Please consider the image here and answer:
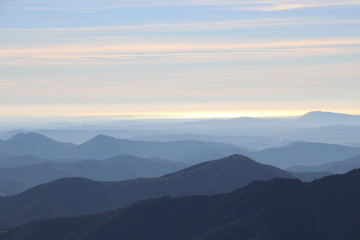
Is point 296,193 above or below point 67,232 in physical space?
above

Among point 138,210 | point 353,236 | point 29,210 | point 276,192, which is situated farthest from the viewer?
point 29,210

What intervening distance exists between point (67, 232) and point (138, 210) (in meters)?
14.1

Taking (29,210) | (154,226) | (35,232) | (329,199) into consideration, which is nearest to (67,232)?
(35,232)

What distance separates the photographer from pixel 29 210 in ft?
618

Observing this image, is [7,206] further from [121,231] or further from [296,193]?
[296,193]

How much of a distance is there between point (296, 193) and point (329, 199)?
23.6 ft

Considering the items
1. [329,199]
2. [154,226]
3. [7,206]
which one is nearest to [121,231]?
[154,226]

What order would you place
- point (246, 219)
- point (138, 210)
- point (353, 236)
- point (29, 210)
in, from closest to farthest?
point (353, 236)
point (246, 219)
point (138, 210)
point (29, 210)

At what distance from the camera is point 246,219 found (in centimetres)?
11131

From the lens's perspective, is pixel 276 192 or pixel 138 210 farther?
pixel 138 210

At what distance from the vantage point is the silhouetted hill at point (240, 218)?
10656 centimetres

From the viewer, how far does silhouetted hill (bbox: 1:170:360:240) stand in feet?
350

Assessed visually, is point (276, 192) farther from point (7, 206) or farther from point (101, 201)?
point (7, 206)

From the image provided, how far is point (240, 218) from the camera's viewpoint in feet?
370
